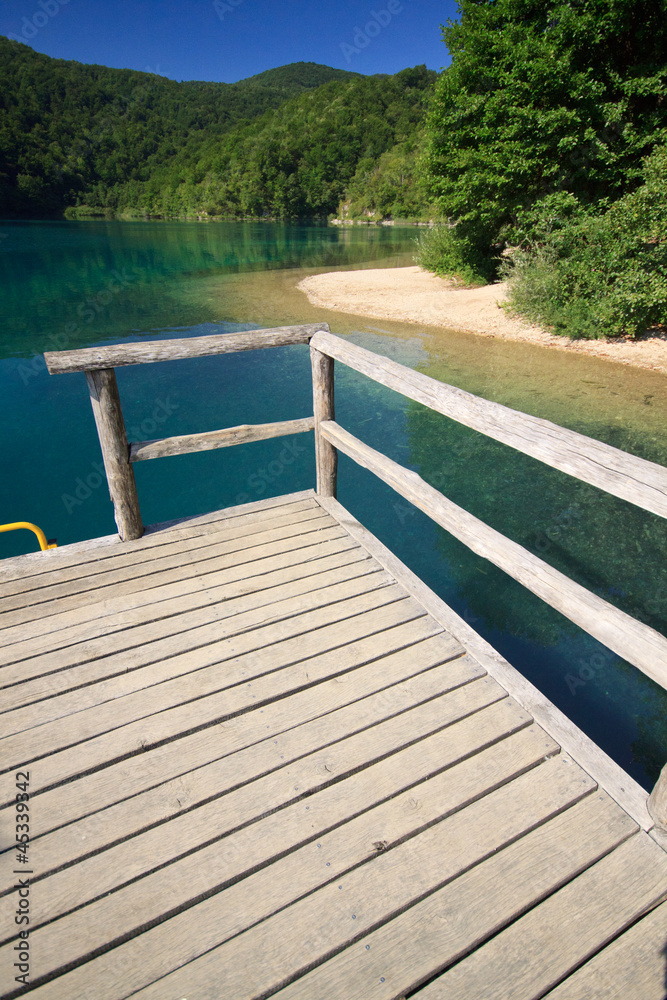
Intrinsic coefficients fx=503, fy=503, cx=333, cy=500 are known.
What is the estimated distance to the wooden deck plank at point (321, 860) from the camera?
1.40 m

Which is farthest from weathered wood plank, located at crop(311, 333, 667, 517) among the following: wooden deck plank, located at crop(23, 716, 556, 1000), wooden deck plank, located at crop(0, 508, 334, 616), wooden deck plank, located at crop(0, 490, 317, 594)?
wooden deck plank, located at crop(0, 490, 317, 594)

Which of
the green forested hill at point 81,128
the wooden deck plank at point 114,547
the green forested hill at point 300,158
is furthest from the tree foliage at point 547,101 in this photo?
the green forested hill at point 81,128

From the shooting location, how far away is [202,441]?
129 inches

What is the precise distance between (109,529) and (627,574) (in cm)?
521

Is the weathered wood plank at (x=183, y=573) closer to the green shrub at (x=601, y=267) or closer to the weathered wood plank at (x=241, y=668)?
the weathered wood plank at (x=241, y=668)

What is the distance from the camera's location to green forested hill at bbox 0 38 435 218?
7119cm

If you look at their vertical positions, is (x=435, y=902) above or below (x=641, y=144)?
below

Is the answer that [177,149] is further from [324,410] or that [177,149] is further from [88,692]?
[88,692]

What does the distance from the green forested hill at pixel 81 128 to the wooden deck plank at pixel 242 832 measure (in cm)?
9322

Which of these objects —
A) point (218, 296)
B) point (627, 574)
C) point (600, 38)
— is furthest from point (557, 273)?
point (218, 296)

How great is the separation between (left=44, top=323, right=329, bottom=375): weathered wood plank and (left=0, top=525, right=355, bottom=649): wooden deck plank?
1233 mm

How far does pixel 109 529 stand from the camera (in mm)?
5461

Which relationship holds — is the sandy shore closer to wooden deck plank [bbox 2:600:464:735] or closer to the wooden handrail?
the wooden handrail

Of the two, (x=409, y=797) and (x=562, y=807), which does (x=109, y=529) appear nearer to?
(x=409, y=797)
